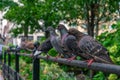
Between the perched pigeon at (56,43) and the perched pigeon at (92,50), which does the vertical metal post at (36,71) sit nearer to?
the perched pigeon at (56,43)

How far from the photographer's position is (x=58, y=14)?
85.4ft

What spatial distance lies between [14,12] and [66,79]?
25735 millimetres

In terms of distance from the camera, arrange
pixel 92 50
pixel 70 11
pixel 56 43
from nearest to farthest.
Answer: pixel 92 50 → pixel 56 43 → pixel 70 11

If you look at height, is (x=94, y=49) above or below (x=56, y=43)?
above

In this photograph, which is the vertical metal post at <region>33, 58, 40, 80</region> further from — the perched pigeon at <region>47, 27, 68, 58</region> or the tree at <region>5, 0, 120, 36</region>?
the tree at <region>5, 0, 120, 36</region>

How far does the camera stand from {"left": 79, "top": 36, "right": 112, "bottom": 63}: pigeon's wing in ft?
9.78

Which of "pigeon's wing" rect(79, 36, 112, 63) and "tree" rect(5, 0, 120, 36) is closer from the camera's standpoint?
"pigeon's wing" rect(79, 36, 112, 63)

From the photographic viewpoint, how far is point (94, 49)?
3.12m

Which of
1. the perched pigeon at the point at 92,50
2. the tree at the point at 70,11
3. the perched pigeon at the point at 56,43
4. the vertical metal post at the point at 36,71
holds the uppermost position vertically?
the perched pigeon at the point at 92,50

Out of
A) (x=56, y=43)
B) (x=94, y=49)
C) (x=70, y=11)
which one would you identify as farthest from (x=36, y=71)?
(x=70, y=11)

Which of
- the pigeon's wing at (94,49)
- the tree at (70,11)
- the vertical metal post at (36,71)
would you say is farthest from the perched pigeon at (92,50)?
the tree at (70,11)

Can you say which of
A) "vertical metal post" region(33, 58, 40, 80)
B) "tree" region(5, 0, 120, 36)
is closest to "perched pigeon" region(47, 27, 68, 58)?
"vertical metal post" region(33, 58, 40, 80)

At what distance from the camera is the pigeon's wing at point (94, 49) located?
2.98 meters

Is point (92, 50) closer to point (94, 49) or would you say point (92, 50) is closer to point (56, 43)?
point (94, 49)
